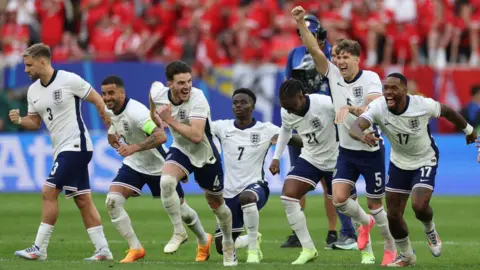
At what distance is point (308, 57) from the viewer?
14.5 meters

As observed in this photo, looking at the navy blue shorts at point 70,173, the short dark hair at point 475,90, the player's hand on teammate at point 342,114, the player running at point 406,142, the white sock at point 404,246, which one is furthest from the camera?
the short dark hair at point 475,90

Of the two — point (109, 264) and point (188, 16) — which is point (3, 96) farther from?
point (109, 264)

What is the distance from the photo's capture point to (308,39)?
478 inches

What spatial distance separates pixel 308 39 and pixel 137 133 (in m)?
2.38

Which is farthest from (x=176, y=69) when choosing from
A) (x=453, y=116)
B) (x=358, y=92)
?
(x=453, y=116)

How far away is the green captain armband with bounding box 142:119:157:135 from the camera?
12.5m

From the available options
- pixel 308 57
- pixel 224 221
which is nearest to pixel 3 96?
pixel 308 57

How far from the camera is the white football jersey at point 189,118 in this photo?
12453 millimetres

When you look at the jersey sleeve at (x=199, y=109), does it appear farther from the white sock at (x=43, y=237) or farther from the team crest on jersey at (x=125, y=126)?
the white sock at (x=43, y=237)

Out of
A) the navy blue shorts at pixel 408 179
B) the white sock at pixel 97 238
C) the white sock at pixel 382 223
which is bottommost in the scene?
the white sock at pixel 97 238

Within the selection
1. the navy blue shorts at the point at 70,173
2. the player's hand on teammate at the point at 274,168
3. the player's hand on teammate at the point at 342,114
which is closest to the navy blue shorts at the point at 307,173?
the player's hand on teammate at the point at 274,168

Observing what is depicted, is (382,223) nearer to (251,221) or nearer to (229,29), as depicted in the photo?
(251,221)

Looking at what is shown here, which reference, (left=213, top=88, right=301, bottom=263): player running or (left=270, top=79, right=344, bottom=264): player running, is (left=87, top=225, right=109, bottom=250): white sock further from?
(left=270, top=79, right=344, bottom=264): player running

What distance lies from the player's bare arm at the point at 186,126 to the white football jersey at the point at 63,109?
1292mm
